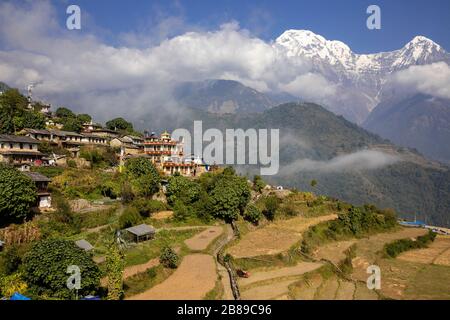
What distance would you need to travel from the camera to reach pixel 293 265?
3697cm

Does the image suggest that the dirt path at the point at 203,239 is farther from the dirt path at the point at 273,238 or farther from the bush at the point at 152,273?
the bush at the point at 152,273

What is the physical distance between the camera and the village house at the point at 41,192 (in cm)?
3681

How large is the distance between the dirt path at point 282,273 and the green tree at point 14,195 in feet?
66.1

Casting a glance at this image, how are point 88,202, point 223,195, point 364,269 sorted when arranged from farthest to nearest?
point 223,195 → point 364,269 → point 88,202

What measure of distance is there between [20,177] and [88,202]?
774 centimetres

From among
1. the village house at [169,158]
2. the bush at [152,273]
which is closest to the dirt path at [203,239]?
the bush at [152,273]

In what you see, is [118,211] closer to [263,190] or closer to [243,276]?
[243,276]

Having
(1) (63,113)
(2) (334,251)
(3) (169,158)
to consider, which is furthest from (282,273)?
(1) (63,113)

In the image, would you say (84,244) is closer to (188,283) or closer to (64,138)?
(188,283)

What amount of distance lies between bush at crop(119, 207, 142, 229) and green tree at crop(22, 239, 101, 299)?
42.0 feet

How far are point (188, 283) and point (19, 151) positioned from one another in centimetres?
2928

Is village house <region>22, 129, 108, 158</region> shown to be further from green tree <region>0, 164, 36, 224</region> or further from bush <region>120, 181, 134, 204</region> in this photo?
green tree <region>0, 164, 36, 224</region>

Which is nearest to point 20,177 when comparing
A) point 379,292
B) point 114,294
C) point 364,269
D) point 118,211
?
point 118,211

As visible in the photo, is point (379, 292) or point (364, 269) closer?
point (379, 292)
